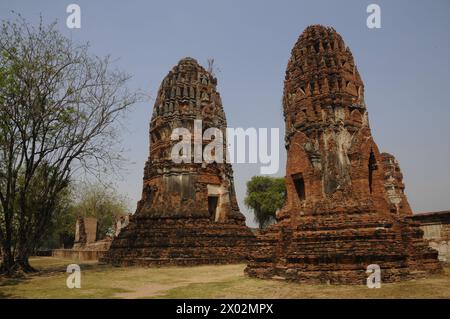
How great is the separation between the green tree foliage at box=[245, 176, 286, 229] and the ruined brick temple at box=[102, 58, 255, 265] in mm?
28365

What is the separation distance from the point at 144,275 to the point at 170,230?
4.65 meters

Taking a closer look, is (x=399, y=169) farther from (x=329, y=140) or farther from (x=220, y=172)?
(x=329, y=140)

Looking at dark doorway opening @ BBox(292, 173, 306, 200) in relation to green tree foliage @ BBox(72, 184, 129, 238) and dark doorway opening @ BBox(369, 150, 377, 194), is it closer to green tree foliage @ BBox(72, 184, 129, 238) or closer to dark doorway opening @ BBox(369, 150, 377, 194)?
dark doorway opening @ BBox(369, 150, 377, 194)

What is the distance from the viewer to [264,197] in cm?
4916

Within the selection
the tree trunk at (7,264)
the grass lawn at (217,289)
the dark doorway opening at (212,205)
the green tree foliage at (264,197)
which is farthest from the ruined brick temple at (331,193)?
the green tree foliage at (264,197)

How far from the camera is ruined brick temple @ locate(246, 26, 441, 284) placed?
9.39 meters

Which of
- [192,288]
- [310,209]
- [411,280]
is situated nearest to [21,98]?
[192,288]

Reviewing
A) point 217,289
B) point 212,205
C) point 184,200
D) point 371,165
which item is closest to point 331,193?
point 371,165

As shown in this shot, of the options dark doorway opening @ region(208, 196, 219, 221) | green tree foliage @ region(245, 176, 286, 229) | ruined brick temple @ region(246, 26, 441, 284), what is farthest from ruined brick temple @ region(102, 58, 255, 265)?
green tree foliage @ region(245, 176, 286, 229)

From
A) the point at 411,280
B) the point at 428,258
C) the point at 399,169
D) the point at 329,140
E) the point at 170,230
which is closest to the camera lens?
the point at 411,280

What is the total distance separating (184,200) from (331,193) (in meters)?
9.53

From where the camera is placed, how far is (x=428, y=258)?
1057cm

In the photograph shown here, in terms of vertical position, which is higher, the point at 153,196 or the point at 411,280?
the point at 153,196
